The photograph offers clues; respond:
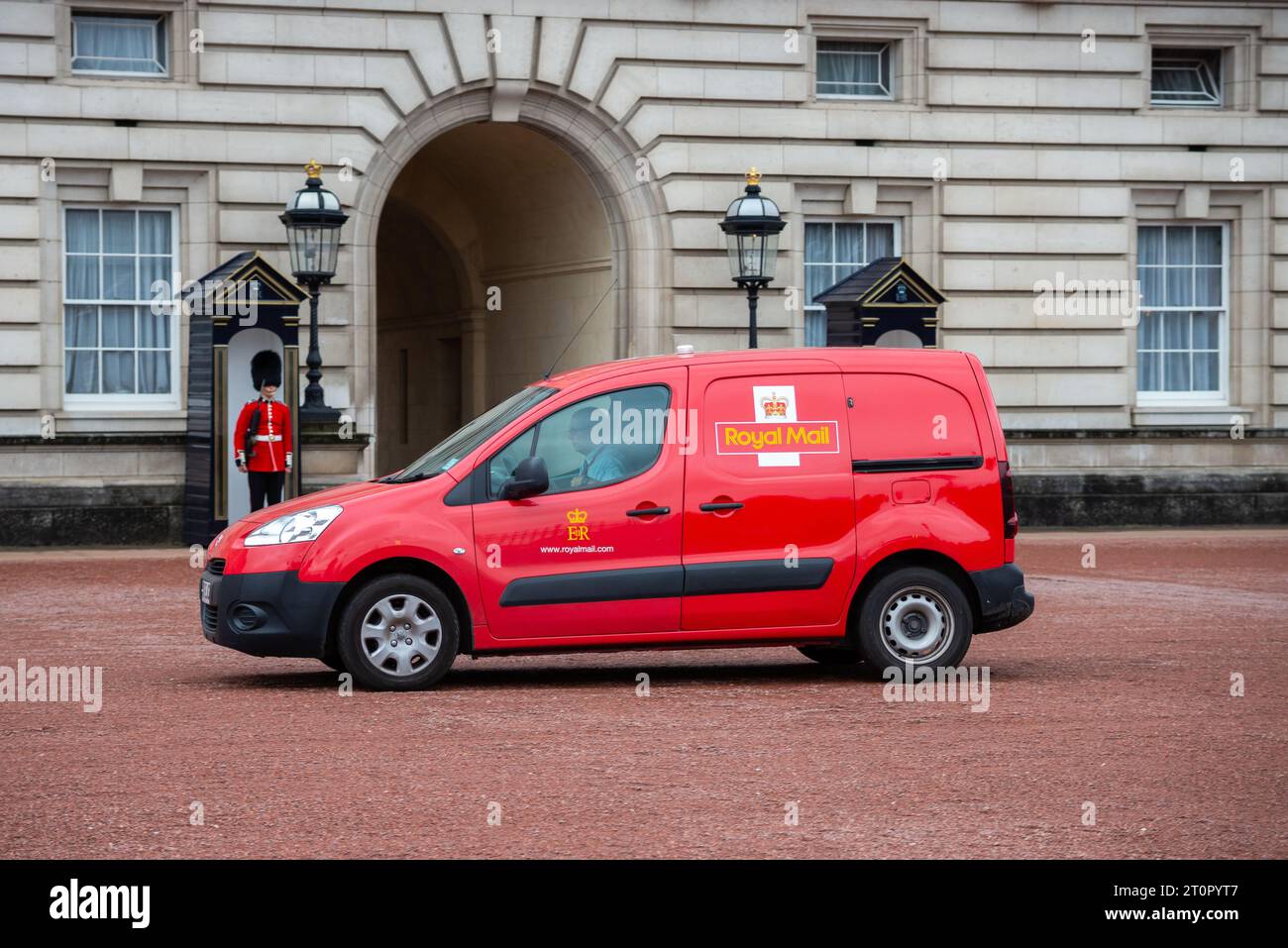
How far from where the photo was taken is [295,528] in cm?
1085

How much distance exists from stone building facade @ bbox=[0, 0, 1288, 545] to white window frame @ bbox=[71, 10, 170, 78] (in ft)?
0.11

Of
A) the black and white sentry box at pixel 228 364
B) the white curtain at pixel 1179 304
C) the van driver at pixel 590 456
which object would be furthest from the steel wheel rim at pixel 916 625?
the white curtain at pixel 1179 304

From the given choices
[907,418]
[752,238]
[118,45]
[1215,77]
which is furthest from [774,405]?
[1215,77]

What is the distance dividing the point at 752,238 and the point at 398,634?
13.7 metres

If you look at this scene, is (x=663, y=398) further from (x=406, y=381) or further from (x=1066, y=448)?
(x=406, y=381)

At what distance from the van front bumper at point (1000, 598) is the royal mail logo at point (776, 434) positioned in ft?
3.64

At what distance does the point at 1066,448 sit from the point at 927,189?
12.0 feet

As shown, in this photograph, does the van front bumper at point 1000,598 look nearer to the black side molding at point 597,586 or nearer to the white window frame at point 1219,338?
the black side molding at point 597,586

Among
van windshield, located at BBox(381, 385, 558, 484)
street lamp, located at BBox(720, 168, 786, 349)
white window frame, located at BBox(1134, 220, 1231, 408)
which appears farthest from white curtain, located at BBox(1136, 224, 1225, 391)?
van windshield, located at BBox(381, 385, 558, 484)

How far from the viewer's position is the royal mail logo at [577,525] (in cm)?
1095

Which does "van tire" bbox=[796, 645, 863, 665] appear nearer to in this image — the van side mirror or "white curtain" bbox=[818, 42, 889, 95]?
the van side mirror

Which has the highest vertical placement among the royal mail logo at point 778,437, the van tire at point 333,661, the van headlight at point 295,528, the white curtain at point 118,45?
the white curtain at point 118,45

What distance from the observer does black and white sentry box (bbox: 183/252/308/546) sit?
20.8 meters

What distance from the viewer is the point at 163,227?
23.4 metres
